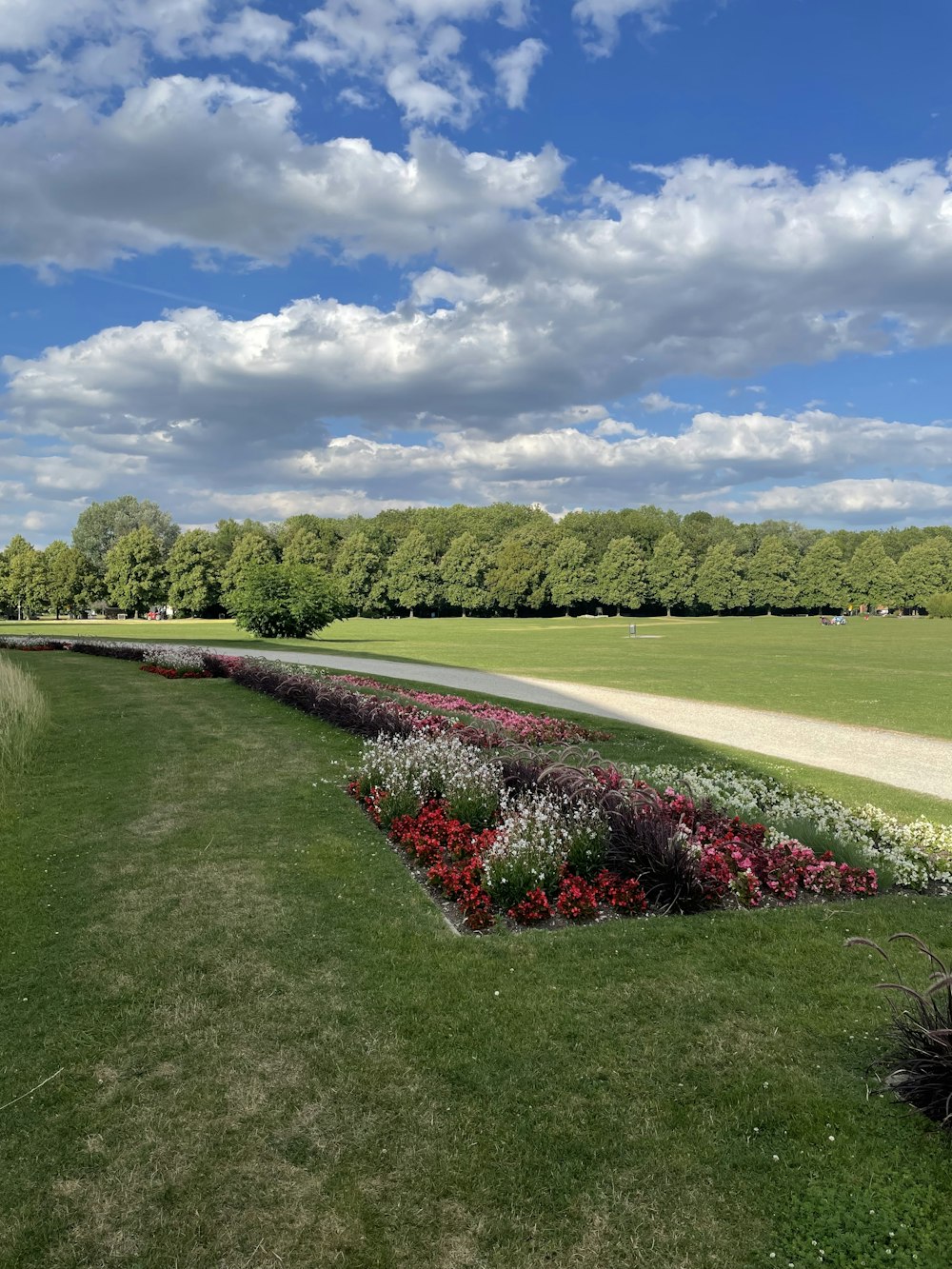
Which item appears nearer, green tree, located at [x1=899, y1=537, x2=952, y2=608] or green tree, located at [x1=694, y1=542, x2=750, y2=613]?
green tree, located at [x1=694, y1=542, x2=750, y2=613]

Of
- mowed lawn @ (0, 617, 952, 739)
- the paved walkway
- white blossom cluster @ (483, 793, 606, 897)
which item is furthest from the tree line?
white blossom cluster @ (483, 793, 606, 897)

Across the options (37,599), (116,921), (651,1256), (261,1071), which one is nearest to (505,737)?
A: (116,921)

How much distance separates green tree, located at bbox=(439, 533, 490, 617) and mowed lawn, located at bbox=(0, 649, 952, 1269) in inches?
3456

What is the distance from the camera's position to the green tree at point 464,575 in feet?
309

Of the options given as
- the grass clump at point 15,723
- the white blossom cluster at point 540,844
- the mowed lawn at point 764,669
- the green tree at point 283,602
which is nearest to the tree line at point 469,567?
the green tree at point 283,602

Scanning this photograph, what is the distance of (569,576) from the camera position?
9481 cm

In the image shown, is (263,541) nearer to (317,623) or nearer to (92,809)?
(317,623)

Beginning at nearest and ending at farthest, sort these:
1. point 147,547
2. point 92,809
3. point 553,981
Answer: point 553,981 < point 92,809 < point 147,547

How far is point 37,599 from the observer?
8600cm

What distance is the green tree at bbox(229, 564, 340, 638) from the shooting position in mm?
34312

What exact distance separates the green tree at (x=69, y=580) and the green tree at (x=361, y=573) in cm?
2750

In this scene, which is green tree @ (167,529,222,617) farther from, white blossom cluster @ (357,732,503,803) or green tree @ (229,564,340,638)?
white blossom cluster @ (357,732,503,803)

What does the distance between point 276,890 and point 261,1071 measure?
2.31 meters

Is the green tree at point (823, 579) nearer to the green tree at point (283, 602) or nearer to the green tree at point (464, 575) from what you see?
the green tree at point (464, 575)
